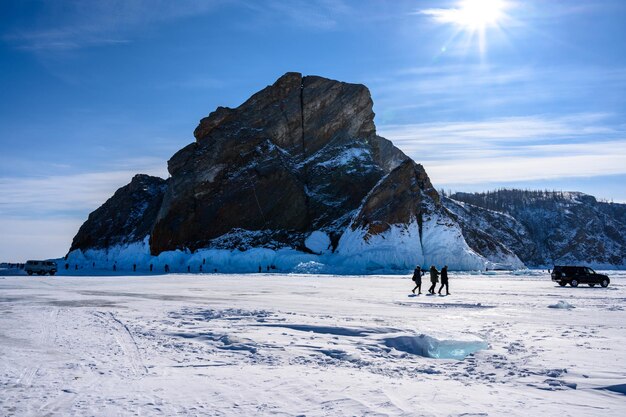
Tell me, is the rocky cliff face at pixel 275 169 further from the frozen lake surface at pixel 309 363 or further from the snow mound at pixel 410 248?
the frozen lake surface at pixel 309 363

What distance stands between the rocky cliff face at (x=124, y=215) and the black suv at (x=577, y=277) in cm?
8295

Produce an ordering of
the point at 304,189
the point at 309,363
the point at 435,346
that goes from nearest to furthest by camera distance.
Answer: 1. the point at 309,363
2. the point at 435,346
3. the point at 304,189

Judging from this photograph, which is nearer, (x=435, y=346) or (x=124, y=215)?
(x=435, y=346)

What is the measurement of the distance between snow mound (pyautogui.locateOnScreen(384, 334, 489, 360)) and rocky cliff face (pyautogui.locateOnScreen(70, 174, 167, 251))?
101m

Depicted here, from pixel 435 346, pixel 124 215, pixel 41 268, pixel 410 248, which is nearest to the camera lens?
pixel 435 346

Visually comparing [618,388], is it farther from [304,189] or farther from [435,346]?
[304,189]

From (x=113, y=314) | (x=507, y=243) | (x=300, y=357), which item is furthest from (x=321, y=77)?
(x=300, y=357)

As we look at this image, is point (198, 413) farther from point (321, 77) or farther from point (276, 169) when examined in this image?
point (321, 77)

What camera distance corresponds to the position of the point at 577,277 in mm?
40594

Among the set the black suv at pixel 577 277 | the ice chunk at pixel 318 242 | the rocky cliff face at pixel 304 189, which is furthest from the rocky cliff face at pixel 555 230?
the black suv at pixel 577 277

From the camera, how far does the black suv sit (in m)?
40.0

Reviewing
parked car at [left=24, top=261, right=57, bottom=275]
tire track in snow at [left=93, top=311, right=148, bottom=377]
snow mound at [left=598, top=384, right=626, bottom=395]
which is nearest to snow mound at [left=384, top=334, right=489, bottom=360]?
snow mound at [left=598, top=384, right=626, bottom=395]

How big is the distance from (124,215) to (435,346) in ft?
371

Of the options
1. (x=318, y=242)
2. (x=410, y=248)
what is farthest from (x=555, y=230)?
(x=318, y=242)
